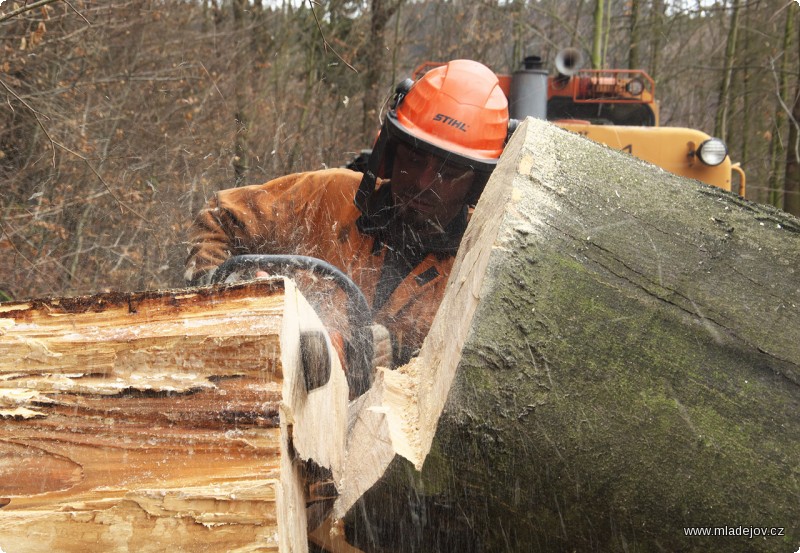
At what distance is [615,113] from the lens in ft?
22.8

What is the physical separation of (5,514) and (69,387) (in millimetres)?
250

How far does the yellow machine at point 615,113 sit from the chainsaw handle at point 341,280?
308 centimetres

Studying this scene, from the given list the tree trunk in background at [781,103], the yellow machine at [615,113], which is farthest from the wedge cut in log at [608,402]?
the tree trunk in background at [781,103]

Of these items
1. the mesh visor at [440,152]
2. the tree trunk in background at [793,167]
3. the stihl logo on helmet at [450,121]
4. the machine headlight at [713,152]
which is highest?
the stihl logo on helmet at [450,121]

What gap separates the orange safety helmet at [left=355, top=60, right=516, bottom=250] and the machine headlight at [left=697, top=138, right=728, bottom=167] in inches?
122

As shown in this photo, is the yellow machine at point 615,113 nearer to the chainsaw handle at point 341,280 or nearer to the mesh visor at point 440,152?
the mesh visor at point 440,152

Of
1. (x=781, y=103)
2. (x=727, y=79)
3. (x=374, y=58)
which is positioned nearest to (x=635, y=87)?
(x=781, y=103)

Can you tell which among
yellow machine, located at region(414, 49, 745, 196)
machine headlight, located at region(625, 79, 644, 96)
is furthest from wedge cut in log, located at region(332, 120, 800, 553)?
machine headlight, located at region(625, 79, 644, 96)

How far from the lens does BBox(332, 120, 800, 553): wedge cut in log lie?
133 cm

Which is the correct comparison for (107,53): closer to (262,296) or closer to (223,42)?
(223,42)

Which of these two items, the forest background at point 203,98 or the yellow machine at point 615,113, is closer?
the forest background at point 203,98

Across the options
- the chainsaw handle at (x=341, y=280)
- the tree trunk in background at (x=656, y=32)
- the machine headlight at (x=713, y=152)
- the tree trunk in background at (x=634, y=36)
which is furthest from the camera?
the tree trunk in background at (x=656, y=32)

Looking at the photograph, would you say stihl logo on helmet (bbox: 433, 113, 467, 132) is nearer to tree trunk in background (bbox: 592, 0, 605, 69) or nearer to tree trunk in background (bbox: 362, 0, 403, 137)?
tree trunk in background (bbox: 362, 0, 403, 137)

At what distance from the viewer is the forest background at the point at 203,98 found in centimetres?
491
